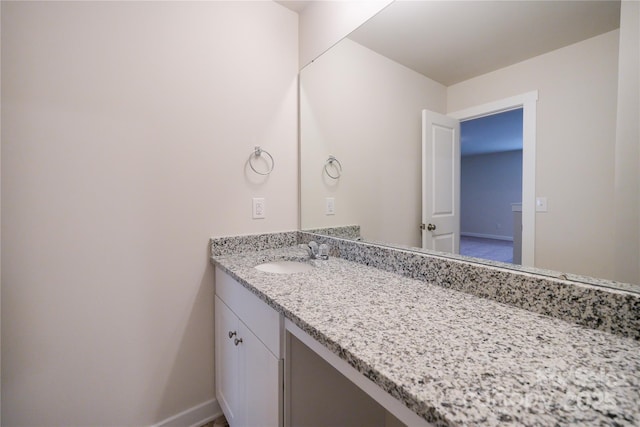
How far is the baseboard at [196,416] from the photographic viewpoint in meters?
1.33

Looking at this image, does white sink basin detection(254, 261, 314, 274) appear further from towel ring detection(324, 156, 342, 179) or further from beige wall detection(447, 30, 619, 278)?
beige wall detection(447, 30, 619, 278)

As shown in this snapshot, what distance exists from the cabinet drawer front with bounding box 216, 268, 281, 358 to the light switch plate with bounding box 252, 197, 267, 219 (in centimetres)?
38

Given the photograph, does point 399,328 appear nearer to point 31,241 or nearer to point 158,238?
point 158,238

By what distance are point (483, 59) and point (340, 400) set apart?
1305mm

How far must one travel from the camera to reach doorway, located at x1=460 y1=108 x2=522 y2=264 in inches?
33.2

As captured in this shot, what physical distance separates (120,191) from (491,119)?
1472mm

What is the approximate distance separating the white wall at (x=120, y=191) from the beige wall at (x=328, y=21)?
0.23m

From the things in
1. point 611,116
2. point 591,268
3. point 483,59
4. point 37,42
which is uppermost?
point 37,42

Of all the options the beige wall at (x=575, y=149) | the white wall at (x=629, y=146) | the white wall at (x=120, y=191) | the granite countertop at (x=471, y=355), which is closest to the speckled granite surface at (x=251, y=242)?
the white wall at (x=120, y=191)

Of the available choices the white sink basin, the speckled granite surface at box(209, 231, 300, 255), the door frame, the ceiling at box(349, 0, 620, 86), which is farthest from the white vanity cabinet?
the ceiling at box(349, 0, 620, 86)

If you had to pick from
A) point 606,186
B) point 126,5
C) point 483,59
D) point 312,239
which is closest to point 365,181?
point 312,239

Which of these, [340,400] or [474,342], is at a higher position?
[474,342]

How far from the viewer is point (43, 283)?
3.46 feet

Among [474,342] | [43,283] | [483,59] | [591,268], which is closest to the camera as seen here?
[474,342]
